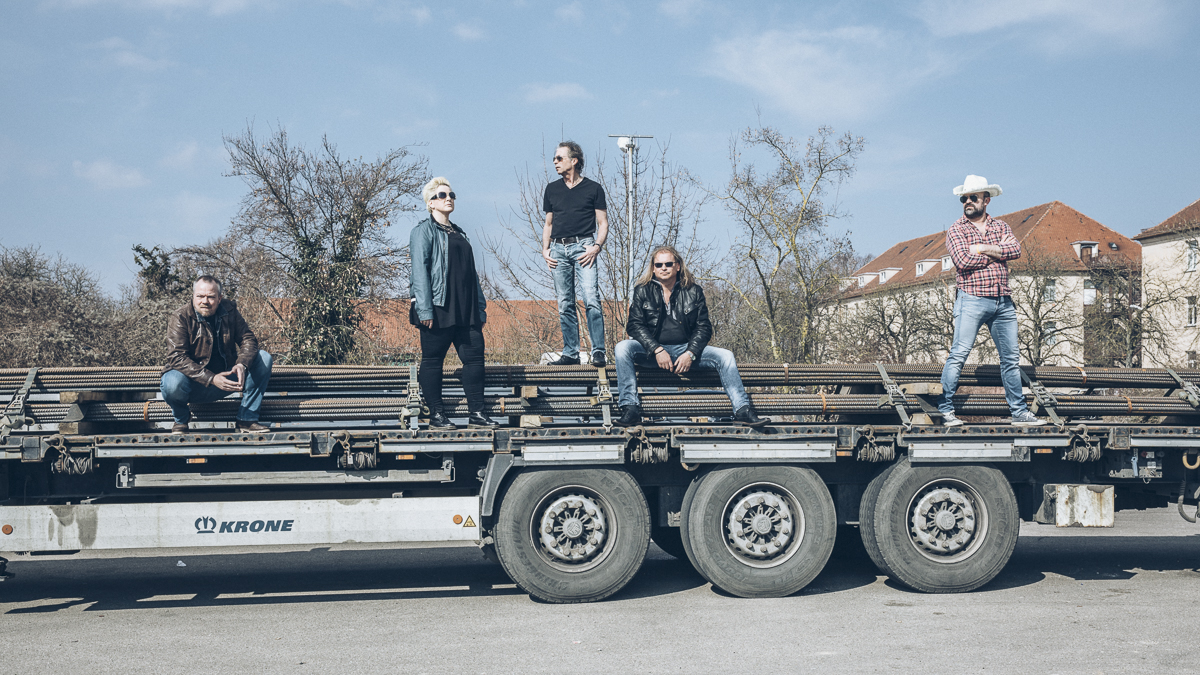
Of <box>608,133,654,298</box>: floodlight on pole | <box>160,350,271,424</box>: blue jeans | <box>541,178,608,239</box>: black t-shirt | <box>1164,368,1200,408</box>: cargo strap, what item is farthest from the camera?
<box>608,133,654,298</box>: floodlight on pole

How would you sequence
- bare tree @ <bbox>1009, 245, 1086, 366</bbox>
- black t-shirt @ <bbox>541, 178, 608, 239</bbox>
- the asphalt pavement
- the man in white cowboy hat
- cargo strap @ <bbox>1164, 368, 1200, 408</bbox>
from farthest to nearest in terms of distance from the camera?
bare tree @ <bbox>1009, 245, 1086, 366</bbox>, black t-shirt @ <bbox>541, 178, 608, 239</bbox>, cargo strap @ <bbox>1164, 368, 1200, 408</bbox>, the man in white cowboy hat, the asphalt pavement

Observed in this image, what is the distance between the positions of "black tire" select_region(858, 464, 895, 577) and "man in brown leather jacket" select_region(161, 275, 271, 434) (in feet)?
13.6

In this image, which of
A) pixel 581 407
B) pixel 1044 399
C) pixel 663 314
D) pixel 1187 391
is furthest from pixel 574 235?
pixel 1187 391

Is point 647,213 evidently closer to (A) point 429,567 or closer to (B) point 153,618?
(A) point 429,567

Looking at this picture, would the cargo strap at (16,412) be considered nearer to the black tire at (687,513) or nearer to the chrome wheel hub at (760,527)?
the black tire at (687,513)

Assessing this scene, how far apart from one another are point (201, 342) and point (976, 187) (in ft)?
18.6

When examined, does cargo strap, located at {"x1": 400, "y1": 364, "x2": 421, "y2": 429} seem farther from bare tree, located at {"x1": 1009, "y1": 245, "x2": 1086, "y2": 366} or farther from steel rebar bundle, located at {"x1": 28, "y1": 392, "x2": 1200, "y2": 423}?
bare tree, located at {"x1": 1009, "y1": 245, "x2": 1086, "y2": 366}

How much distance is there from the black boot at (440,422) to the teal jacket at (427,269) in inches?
25.2

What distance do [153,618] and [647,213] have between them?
1447 centimetres

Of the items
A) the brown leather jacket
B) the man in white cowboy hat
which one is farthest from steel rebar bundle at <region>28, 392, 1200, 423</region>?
the brown leather jacket

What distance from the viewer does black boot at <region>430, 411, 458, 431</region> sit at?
6121mm

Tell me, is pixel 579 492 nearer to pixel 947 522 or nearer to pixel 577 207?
pixel 577 207

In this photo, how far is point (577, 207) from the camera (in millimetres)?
7387

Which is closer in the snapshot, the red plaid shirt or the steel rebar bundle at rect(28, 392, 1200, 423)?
the steel rebar bundle at rect(28, 392, 1200, 423)
